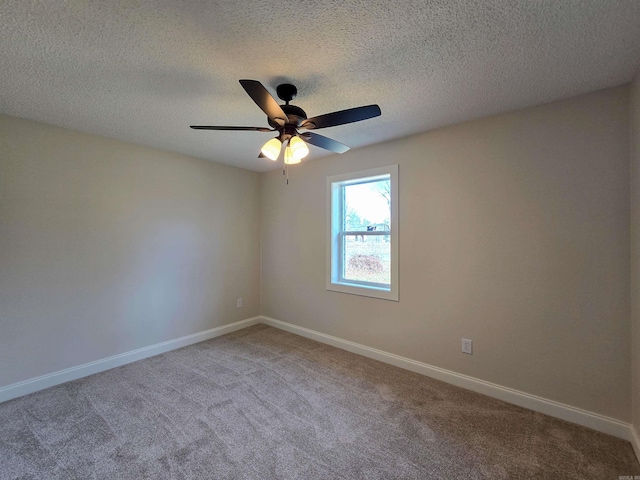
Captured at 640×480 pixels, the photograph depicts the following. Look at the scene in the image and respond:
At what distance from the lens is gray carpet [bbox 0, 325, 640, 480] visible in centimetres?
158

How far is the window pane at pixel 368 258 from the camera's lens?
307 cm

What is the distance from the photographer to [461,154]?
246 centimetres

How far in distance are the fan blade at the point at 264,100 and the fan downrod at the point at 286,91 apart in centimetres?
25

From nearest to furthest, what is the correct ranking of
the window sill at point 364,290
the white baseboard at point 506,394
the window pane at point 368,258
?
the white baseboard at point 506,394 → the window sill at point 364,290 → the window pane at point 368,258

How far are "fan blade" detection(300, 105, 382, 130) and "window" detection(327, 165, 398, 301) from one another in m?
1.32

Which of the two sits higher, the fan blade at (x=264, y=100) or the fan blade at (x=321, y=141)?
the fan blade at (x=264, y=100)

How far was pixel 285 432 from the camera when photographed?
187cm

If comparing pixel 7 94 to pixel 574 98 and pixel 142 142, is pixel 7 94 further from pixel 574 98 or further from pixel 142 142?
pixel 574 98

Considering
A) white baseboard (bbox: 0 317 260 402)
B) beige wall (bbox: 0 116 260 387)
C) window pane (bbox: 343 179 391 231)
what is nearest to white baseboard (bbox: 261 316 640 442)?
window pane (bbox: 343 179 391 231)

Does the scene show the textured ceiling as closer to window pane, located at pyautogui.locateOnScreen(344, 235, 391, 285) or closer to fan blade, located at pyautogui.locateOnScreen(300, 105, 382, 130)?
fan blade, located at pyautogui.locateOnScreen(300, 105, 382, 130)

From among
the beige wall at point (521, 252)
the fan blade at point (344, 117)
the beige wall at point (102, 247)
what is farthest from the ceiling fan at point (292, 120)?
the beige wall at point (102, 247)

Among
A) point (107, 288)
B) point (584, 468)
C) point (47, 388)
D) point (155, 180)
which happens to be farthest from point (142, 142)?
point (584, 468)

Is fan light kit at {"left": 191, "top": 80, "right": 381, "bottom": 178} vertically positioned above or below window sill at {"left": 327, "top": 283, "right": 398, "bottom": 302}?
above

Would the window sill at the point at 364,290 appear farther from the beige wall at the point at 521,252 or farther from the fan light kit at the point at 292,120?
the fan light kit at the point at 292,120
